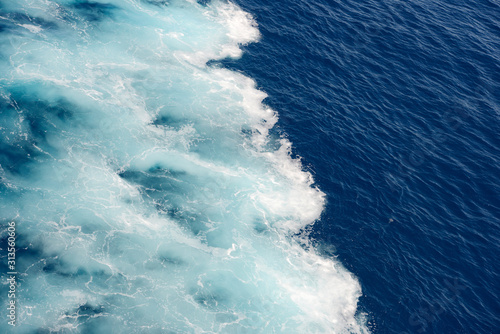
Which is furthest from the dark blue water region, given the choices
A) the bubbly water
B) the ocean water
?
the bubbly water

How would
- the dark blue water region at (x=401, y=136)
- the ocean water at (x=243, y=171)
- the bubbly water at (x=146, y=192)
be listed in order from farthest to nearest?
the dark blue water region at (x=401, y=136) < the ocean water at (x=243, y=171) < the bubbly water at (x=146, y=192)

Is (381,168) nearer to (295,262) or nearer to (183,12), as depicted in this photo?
(295,262)

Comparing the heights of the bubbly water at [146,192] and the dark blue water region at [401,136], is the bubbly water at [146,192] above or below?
below

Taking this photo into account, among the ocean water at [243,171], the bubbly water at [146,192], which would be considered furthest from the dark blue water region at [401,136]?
the bubbly water at [146,192]

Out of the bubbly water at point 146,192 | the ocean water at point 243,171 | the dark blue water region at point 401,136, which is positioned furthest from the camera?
the dark blue water region at point 401,136

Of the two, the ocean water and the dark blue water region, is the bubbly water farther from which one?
the dark blue water region

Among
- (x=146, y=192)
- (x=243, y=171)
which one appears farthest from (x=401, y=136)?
(x=146, y=192)

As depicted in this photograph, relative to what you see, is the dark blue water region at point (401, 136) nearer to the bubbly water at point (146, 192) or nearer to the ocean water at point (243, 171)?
the ocean water at point (243, 171)
